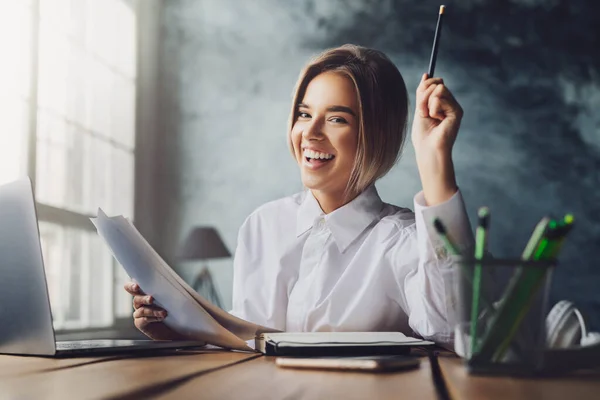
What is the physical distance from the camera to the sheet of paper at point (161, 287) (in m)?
0.98

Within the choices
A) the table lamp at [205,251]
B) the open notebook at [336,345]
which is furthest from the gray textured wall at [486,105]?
the open notebook at [336,345]

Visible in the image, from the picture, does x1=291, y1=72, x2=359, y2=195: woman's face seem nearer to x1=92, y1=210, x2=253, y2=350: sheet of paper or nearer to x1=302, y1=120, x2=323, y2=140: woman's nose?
x1=302, y1=120, x2=323, y2=140: woman's nose

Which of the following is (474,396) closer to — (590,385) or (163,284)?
(590,385)

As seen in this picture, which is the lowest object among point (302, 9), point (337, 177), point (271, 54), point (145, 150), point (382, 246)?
point (382, 246)

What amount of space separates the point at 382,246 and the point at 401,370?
2.96 feet

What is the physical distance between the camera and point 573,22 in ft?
10.7

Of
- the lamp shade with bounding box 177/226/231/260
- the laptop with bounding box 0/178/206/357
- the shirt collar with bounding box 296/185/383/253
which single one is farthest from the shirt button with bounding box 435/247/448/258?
the lamp shade with bounding box 177/226/231/260

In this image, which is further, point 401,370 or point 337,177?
point 337,177

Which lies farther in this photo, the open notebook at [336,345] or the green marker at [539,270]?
the open notebook at [336,345]

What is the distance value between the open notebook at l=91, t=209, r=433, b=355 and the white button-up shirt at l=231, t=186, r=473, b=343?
17.7 inches

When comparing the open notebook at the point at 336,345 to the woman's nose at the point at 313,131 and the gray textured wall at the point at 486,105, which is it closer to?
the woman's nose at the point at 313,131

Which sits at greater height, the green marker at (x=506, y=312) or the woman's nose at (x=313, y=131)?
the woman's nose at (x=313, y=131)

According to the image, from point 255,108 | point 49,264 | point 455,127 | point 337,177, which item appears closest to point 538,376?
point 455,127

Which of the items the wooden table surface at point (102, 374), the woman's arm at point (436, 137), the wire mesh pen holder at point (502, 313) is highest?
the woman's arm at point (436, 137)
